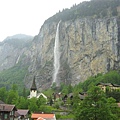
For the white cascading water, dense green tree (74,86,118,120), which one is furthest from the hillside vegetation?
dense green tree (74,86,118,120)

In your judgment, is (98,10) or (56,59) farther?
(56,59)

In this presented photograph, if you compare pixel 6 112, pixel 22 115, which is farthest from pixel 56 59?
pixel 6 112

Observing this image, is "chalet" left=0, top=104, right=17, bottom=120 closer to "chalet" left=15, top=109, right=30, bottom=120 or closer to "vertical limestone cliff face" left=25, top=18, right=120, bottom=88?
"chalet" left=15, top=109, right=30, bottom=120

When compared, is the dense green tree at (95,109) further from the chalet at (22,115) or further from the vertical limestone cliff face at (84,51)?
the vertical limestone cliff face at (84,51)

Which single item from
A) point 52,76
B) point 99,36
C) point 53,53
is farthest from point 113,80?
point 53,53

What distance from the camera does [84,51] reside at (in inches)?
6462

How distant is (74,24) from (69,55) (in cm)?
2155

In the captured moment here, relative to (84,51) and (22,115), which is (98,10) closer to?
(84,51)

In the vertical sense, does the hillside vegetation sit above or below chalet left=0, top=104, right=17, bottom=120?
above

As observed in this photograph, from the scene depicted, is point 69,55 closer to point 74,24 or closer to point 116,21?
point 74,24

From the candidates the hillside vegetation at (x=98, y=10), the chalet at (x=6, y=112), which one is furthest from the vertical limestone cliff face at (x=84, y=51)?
the chalet at (x=6, y=112)

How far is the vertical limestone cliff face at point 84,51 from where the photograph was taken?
155125 millimetres

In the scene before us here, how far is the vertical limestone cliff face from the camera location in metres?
155

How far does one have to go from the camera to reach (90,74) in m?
159
